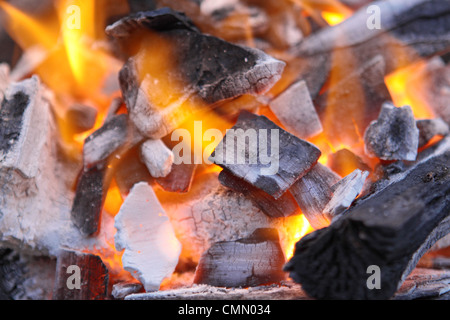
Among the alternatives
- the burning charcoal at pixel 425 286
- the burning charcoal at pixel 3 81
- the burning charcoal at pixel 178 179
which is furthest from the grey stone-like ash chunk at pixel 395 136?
the burning charcoal at pixel 3 81

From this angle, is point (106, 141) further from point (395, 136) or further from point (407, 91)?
point (407, 91)

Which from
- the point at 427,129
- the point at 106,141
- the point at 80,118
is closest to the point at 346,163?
the point at 427,129

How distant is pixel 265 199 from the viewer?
135 cm

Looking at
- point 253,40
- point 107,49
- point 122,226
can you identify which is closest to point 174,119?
point 122,226

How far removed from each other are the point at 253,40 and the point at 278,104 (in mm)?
570

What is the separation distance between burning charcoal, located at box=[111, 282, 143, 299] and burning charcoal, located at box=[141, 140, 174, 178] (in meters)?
0.46

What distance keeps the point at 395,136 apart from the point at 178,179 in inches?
37.7

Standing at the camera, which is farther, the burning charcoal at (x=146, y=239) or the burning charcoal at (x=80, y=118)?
the burning charcoal at (x=80, y=118)

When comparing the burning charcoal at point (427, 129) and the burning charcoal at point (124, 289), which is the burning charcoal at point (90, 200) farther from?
the burning charcoal at point (427, 129)

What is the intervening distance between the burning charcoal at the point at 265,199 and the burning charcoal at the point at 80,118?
2.76 ft

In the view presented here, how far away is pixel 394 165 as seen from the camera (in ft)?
4.50

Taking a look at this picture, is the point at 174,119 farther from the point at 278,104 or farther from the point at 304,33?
the point at 304,33

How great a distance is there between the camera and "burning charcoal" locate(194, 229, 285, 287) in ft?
4.18

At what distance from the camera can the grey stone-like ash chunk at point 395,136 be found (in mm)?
1379
